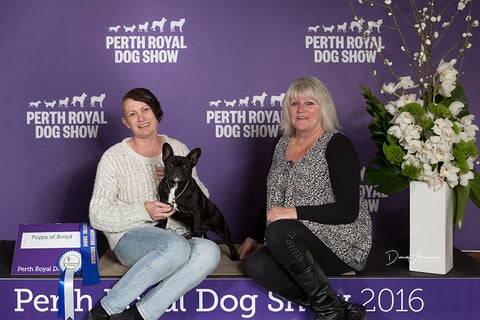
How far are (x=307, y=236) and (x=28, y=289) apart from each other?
1133mm

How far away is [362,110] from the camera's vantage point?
3.57 meters

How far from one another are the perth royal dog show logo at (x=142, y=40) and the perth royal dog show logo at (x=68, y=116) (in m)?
0.26

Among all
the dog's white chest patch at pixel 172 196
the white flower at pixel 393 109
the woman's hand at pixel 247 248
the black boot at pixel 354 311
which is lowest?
the black boot at pixel 354 311

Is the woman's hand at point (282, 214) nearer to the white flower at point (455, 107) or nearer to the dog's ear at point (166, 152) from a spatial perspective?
the dog's ear at point (166, 152)

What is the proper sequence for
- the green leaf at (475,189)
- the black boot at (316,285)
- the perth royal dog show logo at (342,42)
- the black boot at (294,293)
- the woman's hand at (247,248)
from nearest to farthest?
the black boot at (316,285)
the black boot at (294,293)
the green leaf at (475,189)
the woman's hand at (247,248)
the perth royal dog show logo at (342,42)

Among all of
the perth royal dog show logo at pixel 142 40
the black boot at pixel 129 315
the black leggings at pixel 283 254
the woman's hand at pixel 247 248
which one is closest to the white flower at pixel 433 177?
the black leggings at pixel 283 254

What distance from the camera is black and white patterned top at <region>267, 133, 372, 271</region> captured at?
252cm

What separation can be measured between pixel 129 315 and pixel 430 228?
1.25m

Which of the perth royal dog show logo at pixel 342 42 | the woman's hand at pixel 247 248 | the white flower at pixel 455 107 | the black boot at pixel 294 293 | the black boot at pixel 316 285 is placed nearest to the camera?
the black boot at pixel 316 285

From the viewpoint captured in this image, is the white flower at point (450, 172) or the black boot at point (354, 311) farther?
the white flower at point (450, 172)

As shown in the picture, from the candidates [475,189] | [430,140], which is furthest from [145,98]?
[475,189]

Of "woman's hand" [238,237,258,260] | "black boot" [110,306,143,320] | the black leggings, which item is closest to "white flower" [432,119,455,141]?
the black leggings

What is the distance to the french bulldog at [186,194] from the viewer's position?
2611 mm

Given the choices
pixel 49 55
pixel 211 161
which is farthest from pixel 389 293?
pixel 49 55
